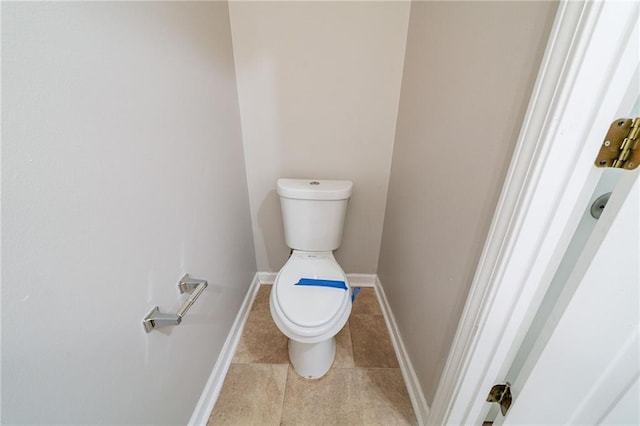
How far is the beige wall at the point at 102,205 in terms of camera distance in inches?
13.2

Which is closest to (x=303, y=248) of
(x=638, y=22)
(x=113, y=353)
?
(x=113, y=353)

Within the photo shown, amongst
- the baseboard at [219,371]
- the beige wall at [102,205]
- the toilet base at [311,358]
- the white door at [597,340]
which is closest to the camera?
the beige wall at [102,205]

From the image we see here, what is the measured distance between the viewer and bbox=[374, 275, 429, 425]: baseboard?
34.2 inches

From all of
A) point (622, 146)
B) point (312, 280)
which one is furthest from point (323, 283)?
point (622, 146)

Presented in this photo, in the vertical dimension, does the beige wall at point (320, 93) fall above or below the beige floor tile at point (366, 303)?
above

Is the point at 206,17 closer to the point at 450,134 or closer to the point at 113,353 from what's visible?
the point at 450,134

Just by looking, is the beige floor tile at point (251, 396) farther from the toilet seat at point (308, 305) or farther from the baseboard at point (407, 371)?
the baseboard at point (407, 371)

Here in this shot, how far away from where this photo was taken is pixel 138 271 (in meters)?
0.55

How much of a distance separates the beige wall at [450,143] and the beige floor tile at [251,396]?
603 mm

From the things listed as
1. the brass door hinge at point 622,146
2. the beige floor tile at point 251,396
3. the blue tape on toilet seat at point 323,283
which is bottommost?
the beige floor tile at point 251,396

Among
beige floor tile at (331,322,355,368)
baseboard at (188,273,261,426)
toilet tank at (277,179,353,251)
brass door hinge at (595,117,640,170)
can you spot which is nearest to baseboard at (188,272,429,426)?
baseboard at (188,273,261,426)

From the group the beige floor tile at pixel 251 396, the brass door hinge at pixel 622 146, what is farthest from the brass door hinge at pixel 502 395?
the beige floor tile at pixel 251 396

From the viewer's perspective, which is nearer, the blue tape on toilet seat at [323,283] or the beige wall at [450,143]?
the beige wall at [450,143]

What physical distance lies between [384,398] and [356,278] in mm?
692
